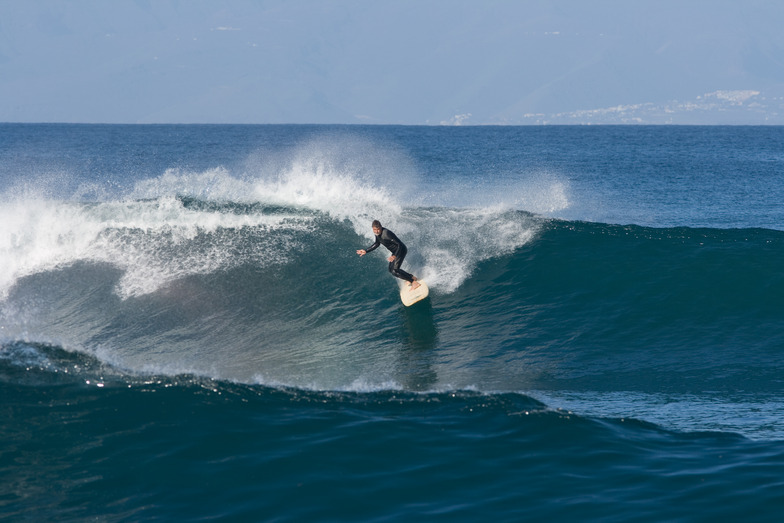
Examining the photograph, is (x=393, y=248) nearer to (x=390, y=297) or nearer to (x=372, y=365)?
(x=390, y=297)

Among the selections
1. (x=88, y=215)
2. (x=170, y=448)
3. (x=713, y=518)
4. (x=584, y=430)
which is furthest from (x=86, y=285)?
(x=713, y=518)

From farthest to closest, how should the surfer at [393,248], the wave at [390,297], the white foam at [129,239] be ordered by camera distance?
the white foam at [129,239], the surfer at [393,248], the wave at [390,297]

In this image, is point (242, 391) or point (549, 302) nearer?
point (242, 391)

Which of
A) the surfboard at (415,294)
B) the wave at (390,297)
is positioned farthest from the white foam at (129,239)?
the surfboard at (415,294)

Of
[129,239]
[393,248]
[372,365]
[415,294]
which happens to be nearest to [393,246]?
[393,248]

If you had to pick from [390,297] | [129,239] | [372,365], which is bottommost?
[372,365]

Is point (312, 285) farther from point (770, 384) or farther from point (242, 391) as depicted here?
point (770, 384)

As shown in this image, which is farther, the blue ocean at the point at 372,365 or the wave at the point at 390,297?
the wave at the point at 390,297

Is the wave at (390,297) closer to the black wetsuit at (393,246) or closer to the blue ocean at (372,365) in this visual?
the blue ocean at (372,365)

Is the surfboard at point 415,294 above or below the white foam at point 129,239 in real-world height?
below
